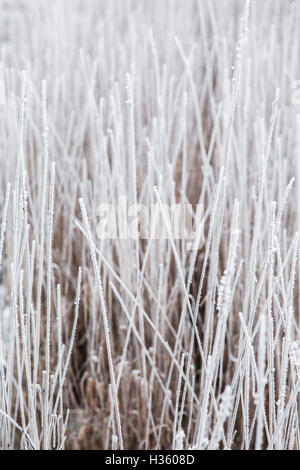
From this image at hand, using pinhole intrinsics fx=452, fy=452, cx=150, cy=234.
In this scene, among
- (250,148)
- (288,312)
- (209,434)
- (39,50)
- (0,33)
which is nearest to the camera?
(288,312)

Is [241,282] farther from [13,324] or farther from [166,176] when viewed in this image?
[13,324]

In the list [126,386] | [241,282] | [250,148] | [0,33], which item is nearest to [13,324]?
[126,386]

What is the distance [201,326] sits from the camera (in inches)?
25.4

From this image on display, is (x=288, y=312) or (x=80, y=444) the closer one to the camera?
(x=288, y=312)

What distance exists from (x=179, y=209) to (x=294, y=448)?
328mm

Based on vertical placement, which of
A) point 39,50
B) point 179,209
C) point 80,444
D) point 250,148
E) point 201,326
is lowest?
point 80,444

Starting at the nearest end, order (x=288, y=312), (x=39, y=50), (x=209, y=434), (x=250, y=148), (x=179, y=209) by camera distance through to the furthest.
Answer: (x=288, y=312)
(x=209, y=434)
(x=179, y=209)
(x=250, y=148)
(x=39, y=50)

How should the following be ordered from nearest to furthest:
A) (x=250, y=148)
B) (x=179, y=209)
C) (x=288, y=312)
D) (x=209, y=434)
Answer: (x=288, y=312) < (x=209, y=434) < (x=179, y=209) < (x=250, y=148)

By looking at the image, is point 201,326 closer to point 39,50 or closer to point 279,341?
point 279,341

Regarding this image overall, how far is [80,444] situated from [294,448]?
268 mm

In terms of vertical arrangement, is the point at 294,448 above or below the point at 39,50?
below

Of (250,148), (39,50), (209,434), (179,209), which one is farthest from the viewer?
(39,50)

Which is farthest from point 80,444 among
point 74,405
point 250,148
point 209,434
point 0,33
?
point 0,33

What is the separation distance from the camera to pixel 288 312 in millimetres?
411
